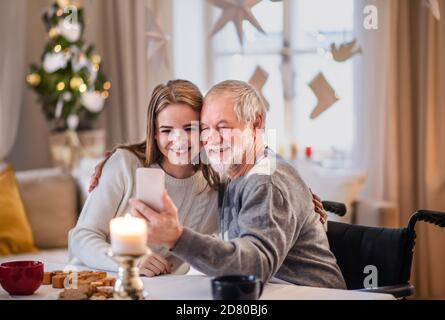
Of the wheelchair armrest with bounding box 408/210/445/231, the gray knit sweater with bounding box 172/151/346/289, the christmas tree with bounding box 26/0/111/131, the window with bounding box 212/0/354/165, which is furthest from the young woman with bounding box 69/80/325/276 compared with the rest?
the christmas tree with bounding box 26/0/111/131

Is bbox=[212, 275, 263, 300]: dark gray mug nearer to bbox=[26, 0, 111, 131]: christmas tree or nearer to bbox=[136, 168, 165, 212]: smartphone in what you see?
bbox=[136, 168, 165, 212]: smartphone

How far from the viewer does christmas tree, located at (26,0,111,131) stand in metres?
4.42

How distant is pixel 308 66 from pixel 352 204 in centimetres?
88

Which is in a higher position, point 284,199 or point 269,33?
point 269,33

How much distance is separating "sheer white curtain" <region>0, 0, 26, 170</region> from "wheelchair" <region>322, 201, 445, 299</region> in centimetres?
273

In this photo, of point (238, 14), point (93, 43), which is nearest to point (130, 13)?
point (93, 43)

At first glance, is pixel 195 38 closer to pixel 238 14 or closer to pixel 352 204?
pixel 352 204

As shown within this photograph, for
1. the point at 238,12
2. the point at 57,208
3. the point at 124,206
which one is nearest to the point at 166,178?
the point at 124,206

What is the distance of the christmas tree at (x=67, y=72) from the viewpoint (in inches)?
174

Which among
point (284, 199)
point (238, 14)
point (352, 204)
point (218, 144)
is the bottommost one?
point (352, 204)

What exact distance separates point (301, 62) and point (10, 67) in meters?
1.70
